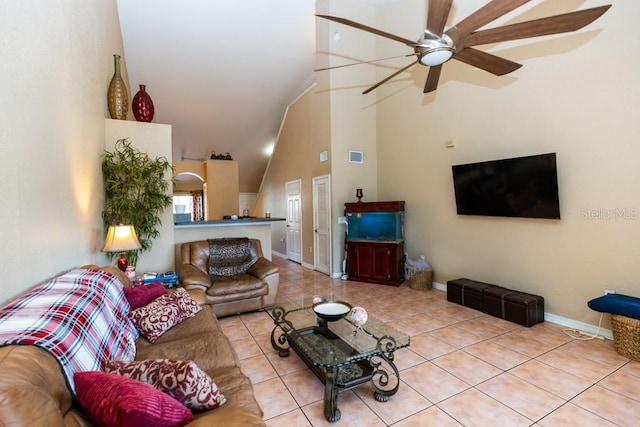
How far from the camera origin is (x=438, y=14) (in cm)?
220

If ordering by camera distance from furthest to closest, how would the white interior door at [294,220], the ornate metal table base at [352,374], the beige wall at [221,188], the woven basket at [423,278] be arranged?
the beige wall at [221,188] < the white interior door at [294,220] < the woven basket at [423,278] < the ornate metal table base at [352,374]

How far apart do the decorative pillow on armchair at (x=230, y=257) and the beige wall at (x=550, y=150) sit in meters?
2.78

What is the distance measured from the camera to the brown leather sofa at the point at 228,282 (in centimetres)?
328

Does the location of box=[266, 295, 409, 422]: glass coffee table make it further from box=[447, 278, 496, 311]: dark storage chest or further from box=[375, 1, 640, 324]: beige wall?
box=[375, 1, 640, 324]: beige wall

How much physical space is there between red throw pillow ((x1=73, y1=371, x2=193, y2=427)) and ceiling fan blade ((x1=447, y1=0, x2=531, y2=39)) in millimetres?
2823

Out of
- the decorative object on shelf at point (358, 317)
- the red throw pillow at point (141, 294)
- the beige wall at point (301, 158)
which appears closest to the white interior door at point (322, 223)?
the beige wall at point (301, 158)

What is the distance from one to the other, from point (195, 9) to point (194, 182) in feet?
20.0

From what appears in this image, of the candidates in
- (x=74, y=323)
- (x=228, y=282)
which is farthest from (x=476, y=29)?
(x=228, y=282)

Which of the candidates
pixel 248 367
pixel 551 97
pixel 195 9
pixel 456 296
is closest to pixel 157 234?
pixel 248 367

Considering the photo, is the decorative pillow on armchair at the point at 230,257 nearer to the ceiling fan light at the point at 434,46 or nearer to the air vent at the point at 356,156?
the air vent at the point at 356,156

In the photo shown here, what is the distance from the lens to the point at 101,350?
1370 mm

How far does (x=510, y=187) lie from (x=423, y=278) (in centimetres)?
179

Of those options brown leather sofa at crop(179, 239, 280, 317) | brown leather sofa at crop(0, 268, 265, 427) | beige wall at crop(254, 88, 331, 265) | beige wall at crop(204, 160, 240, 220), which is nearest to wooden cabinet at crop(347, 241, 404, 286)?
beige wall at crop(254, 88, 331, 265)

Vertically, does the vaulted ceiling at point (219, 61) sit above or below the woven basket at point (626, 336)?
above
